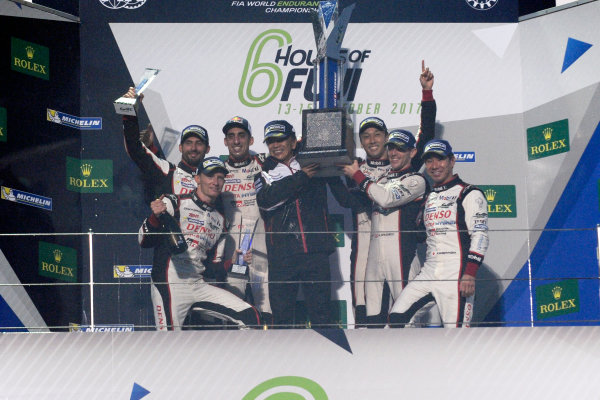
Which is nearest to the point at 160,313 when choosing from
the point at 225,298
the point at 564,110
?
the point at 225,298

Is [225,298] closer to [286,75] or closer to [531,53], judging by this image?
[286,75]

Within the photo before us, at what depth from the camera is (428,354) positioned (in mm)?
5184

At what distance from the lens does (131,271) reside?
5445mm

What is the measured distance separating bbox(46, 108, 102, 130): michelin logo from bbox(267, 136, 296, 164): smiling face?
1.31 m

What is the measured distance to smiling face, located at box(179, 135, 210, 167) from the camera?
7.09 m

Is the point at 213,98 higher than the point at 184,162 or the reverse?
higher

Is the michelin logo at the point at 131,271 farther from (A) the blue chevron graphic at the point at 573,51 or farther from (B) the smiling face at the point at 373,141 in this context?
(A) the blue chevron graphic at the point at 573,51

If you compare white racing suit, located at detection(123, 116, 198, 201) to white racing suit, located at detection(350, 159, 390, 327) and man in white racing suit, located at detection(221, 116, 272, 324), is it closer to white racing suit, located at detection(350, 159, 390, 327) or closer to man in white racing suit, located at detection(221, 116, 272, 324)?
man in white racing suit, located at detection(221, 116, 272, 324)

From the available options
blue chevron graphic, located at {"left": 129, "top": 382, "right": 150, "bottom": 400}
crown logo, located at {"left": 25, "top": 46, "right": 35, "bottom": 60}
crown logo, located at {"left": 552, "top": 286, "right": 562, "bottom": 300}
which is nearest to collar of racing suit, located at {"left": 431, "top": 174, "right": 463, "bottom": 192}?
crown logo, located at {"left": 552, "top": 286, "right": 562, "bottom": 300}

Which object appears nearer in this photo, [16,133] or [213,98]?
[16,133]

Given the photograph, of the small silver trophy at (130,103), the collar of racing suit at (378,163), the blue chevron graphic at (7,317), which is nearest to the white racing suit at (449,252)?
the collar of racing suit at (378,163)

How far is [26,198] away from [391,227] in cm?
246

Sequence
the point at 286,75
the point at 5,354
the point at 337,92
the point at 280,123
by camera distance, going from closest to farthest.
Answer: the point at 5,354 < the point at 337,92 < the point at 280,123 < the point at 286,75

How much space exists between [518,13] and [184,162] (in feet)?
8.76
